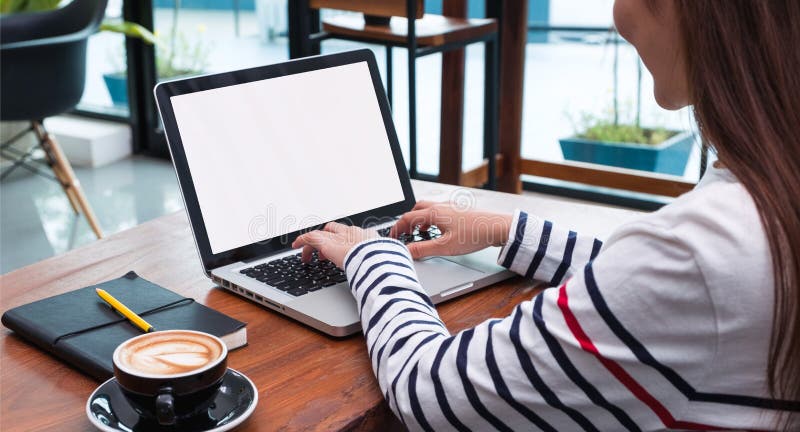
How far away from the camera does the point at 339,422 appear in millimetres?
774

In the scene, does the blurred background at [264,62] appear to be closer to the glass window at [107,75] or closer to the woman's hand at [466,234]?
the glass window at [107,75]

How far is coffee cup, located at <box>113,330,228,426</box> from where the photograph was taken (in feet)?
2.30

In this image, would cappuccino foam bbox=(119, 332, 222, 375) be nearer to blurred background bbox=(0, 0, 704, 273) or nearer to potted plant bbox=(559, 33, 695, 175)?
blurred background bbox=(0, 0, 704, 273)

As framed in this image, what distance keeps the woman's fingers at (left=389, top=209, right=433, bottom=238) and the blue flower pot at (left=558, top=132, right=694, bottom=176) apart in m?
2.11

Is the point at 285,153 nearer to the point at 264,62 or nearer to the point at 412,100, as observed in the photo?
the point at 412,100

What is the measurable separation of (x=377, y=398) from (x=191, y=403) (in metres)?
0.18

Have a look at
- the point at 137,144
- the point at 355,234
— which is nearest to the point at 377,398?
the point at 355,234

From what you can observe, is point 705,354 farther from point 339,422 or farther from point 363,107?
point 363,107

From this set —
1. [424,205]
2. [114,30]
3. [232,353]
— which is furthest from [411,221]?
[114,30]

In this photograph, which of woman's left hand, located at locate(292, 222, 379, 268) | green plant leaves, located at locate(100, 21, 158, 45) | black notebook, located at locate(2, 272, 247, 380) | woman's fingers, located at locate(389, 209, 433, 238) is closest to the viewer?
black notebook, located at locate(2, 272, 247, 380)

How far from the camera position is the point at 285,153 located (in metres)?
1.19

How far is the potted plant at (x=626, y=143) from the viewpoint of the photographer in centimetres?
311

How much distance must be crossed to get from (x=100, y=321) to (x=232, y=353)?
14 centimetres

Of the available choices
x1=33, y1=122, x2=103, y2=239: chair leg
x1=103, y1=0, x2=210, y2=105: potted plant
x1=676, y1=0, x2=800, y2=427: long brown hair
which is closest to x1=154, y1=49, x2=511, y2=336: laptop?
x1=676, y1=0, x2=800, y2=427: long brown hair
